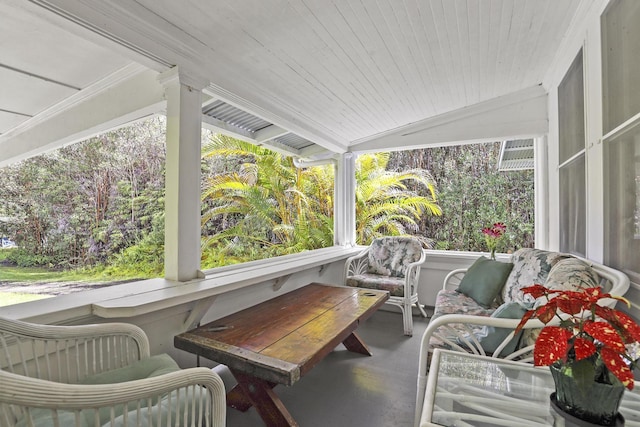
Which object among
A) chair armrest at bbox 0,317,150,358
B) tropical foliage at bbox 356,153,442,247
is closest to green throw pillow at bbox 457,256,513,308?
chair armrest at bbox 0,317,150,358

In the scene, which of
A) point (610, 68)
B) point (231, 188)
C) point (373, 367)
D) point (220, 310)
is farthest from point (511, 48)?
point (231, 188)

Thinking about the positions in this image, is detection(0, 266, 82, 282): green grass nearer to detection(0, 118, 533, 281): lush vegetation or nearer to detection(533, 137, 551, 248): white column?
detection(0, 118, 533, 281): lush vegetation

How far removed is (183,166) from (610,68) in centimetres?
257

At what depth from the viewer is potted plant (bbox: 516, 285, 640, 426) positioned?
2.27 ft

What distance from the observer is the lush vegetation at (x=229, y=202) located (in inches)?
150

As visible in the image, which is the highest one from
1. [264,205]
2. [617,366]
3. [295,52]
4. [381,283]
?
[295,52]

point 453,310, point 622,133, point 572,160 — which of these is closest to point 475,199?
point 572,160

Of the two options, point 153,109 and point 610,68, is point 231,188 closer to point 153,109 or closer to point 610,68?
point 153,109

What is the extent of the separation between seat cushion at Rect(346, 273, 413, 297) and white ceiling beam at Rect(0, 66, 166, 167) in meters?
2.51

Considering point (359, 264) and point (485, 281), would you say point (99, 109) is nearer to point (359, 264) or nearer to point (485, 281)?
point (359, 264)

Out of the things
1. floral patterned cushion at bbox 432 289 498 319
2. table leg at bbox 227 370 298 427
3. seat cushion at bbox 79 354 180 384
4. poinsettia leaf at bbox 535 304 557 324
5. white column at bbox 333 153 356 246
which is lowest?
table leg at bbox 227 370 298 427

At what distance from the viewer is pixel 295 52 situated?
200cm

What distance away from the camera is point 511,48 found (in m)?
2.31

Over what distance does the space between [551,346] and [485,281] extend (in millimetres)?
1967
